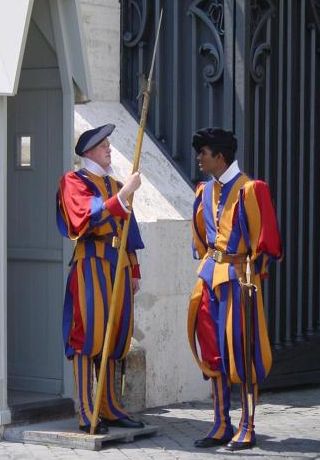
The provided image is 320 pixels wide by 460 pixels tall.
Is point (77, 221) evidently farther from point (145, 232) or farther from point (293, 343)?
point (293, 343)

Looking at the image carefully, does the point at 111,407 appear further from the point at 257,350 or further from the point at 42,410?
the point at 257,350

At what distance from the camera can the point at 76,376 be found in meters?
7.43

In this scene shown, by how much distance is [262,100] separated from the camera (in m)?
9.24

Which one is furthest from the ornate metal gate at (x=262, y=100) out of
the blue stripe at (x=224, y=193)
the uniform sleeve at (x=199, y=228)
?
the blue stripe at (x=224, y=193)

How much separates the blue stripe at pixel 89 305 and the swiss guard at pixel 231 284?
532 mm

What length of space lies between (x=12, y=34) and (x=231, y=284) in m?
1.79

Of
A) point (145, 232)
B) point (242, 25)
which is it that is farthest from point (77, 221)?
point (242, 25)

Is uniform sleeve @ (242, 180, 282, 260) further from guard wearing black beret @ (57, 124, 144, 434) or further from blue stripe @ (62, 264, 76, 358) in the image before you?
blue stripe @ (62, 264, 76, 358)

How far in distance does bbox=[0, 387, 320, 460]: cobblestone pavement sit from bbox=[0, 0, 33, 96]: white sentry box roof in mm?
1983

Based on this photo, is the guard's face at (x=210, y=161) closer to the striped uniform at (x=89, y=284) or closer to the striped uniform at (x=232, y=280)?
the striped uniform at (x=232, y=280)

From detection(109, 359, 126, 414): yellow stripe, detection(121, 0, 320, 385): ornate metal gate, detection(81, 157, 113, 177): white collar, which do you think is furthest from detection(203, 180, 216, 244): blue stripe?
detection(121, 0, 320, 385): ornate metal gate

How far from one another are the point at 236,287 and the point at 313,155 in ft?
8.74

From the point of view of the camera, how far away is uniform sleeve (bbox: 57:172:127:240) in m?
7.20

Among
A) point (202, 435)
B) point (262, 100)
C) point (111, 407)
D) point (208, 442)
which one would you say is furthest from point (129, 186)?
point (262, 100)
